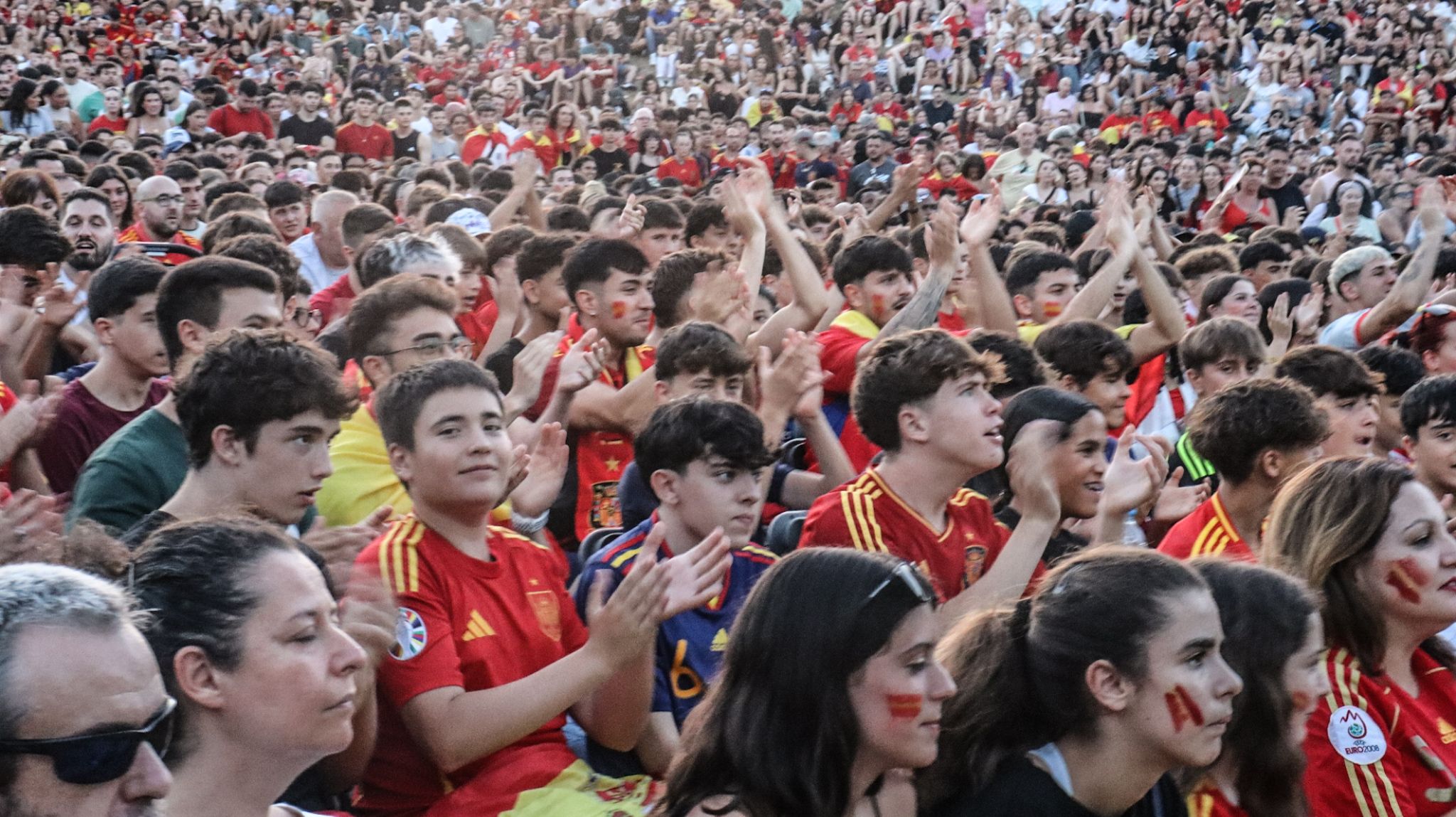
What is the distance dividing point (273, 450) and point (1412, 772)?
275 cm

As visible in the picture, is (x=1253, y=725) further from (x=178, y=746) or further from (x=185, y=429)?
(x=185, y=429)

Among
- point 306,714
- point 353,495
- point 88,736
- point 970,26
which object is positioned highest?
point 88,736

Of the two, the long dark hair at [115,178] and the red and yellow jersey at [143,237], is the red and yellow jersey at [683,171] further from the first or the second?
the red and yellow jersey at [143,237]

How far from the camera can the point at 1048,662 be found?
2963 millimetres

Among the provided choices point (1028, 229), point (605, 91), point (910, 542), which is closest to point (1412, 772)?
point (910, 542)

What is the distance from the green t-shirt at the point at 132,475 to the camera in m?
3.82

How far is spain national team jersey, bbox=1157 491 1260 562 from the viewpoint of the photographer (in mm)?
4309

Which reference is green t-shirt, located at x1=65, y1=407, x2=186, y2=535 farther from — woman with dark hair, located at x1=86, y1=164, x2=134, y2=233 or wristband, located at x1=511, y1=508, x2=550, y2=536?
woman with dark hair, located at x1=86, y1=164, x2=134, y2=233

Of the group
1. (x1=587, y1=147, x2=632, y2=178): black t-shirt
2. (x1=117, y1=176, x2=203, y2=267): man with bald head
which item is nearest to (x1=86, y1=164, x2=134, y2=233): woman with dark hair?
(x1=117, y1=176, x2=203, y2=267): man with bald head

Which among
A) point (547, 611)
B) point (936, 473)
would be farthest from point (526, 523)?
point (936, 473)

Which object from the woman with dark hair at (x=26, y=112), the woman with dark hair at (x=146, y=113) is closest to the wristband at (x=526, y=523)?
the woman with dark hair at (x=26, y=112)

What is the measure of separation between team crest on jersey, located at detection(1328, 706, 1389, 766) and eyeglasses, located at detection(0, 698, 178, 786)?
251 centimetres

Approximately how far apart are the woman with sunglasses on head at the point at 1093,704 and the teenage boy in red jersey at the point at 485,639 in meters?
0.62

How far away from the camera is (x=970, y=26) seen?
26344 mm
